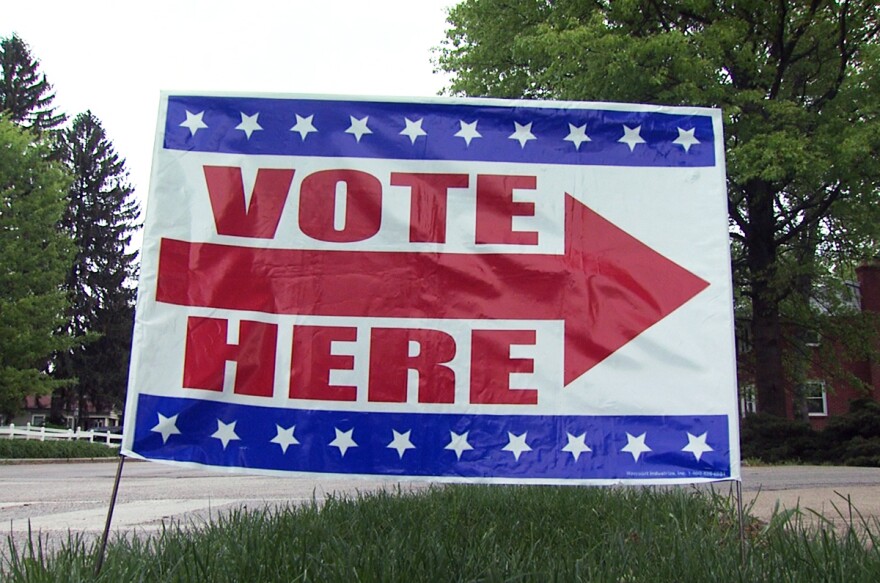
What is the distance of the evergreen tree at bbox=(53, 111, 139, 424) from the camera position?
2116 inches

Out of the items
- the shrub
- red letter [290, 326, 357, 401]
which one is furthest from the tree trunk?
red letter [290, 326, 357, 401]

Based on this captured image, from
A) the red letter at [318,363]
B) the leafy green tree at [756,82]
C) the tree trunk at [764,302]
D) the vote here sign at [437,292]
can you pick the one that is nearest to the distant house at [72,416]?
the leafy green tree at [756,82]

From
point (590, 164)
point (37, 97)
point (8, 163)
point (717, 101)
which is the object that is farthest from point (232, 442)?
point (37, 97)

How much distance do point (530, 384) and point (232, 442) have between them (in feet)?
4.07

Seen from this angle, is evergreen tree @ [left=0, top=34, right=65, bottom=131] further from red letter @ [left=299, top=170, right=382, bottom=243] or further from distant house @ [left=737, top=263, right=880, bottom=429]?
red letter @ [left=299, top=170, right=382, bottom=243]

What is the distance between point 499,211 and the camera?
3.72 m

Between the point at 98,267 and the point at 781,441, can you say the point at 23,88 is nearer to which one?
the point at 98,267

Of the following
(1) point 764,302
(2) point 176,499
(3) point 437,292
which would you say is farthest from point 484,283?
(1) point 764,302

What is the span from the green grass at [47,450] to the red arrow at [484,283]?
21441 millimetres

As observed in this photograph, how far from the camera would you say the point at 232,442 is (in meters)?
3.45

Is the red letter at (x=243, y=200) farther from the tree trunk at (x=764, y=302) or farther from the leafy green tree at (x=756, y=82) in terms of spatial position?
the tree trunk at (x=764, y=302)

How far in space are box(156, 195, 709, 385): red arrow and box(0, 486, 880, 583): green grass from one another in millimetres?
814

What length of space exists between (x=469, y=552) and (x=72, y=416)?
6145cm

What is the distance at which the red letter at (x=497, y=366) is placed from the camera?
3.56 meters
